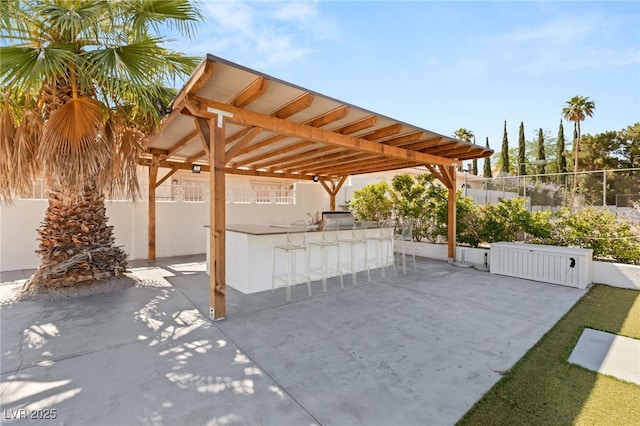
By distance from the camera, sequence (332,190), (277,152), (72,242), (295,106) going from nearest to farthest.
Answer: (295,106)
(72,242)
(277,152)
(332,190)

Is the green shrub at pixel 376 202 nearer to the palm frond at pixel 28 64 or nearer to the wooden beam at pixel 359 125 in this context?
the wooden beam at pixel 359 125

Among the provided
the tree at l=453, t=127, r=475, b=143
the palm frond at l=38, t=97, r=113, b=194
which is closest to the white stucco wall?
the palm frond at l=38, t=97, r=113, b=194

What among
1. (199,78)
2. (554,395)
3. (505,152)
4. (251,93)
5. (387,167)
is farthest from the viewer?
(505,152)

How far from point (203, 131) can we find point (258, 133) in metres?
0.77

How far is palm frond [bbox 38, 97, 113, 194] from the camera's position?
14.0ft

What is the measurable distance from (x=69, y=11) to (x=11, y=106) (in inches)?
94.3

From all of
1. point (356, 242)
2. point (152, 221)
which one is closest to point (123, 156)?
point (152, 221)

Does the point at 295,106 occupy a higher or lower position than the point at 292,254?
higher

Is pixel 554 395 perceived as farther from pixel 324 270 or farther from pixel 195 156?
pixel 195 156

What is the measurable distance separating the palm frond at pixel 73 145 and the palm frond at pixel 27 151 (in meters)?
0.31

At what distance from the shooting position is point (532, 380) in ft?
8.25

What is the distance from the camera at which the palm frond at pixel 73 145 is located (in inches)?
168

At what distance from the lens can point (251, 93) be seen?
3545 millimetres

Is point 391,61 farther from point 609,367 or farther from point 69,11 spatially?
point 609,367
